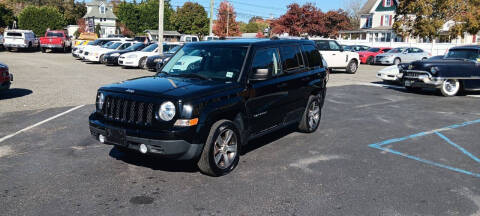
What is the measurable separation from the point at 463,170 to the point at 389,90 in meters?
10.1

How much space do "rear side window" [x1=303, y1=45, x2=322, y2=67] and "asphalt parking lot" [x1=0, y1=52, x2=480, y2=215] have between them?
135cm

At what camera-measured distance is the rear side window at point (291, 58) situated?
689cm

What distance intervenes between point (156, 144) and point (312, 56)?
4.13 meters

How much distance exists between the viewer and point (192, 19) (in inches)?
3556

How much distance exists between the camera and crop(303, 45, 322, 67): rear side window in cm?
775

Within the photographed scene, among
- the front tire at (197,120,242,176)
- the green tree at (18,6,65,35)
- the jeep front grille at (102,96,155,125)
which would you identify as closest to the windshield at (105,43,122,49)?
the jeep front grille at (102,96,155,125)

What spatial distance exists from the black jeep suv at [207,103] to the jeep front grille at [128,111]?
12mm

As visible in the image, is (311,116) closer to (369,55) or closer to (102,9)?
(369,55)

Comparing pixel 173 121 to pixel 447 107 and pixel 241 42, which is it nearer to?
pixel 241 42

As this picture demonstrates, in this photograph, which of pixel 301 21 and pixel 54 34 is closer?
pixel 54 34

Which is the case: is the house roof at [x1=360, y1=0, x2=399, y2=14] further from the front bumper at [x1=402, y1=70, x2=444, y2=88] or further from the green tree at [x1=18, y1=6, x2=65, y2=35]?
the green tree at [x1=18, y1=6, x2=65, y2=35]

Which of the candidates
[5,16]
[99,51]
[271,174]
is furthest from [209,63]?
[5,16]

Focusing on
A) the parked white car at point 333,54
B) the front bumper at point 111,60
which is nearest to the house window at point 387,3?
the parked white car at point 333,54

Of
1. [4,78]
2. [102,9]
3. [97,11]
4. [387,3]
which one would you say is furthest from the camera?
[102,9]
